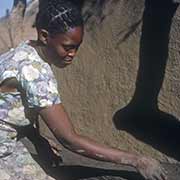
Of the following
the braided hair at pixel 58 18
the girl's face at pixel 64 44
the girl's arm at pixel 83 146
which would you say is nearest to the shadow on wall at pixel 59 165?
the girl's arm at pixel 83 146

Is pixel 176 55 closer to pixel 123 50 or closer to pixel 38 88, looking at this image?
pixel 123 50

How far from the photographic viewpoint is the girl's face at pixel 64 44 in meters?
3.84

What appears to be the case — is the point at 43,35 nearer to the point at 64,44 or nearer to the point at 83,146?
the point at 64,44

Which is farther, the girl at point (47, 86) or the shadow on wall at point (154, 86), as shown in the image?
the shadow on wall at point (154, 86)

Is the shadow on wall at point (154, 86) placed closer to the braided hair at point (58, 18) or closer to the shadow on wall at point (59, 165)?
the shadow on wall at point (59, 165)

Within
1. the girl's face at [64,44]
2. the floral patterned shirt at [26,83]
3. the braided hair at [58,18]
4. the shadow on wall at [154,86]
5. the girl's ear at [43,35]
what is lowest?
the shadow on wall at [154,86]

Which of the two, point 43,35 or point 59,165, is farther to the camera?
point 59,165

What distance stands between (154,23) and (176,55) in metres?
0.41

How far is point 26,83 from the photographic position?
12.5 feet

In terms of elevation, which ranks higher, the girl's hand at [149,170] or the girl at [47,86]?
the girl at [47,86]

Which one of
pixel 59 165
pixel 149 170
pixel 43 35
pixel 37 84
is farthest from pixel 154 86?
pixel 37 84

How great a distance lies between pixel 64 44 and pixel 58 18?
0.16 metres

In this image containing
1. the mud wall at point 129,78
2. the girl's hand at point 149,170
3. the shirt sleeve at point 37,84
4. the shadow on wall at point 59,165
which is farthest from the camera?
the mud wall at point 129,78

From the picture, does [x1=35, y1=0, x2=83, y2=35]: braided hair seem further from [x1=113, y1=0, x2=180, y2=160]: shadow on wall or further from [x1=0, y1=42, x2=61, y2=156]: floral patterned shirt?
[x1=113, y1=0, x2=180, y2=160]: shadow on wall
